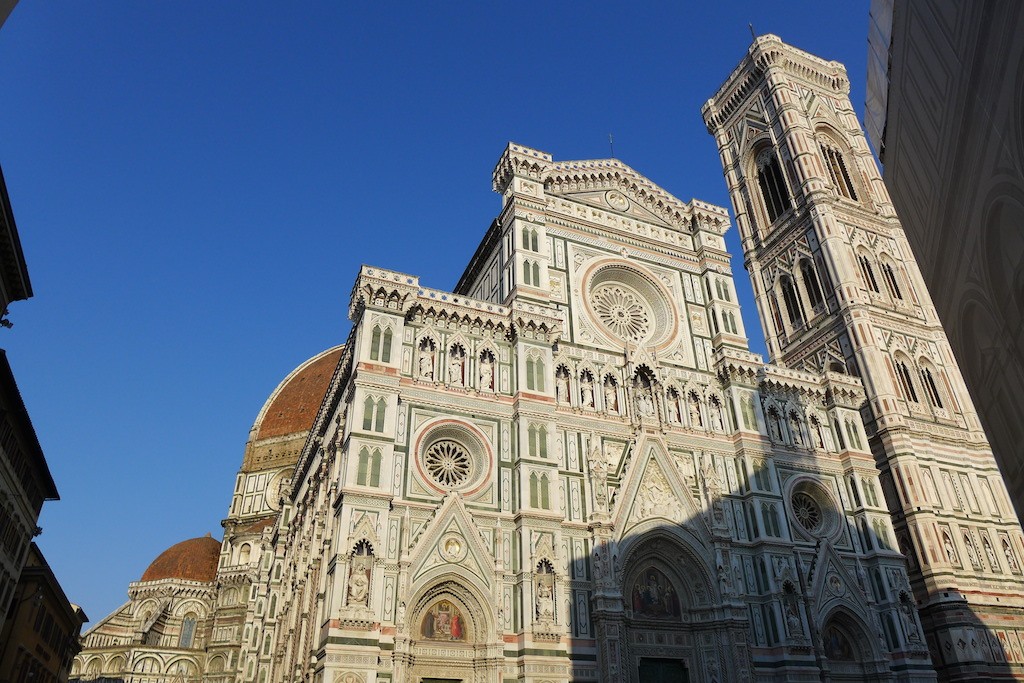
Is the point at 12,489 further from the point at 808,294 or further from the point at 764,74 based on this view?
the point at 764,74

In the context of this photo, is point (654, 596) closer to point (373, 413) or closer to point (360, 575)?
point (360, 575)

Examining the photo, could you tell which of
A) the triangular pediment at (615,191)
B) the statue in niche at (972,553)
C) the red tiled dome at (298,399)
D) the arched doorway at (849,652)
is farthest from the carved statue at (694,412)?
the red tiled dome at (298,399)

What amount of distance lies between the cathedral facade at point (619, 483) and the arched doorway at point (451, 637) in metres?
0.06

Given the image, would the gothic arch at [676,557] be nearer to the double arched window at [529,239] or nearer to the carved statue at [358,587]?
the carved statue at [358,587]

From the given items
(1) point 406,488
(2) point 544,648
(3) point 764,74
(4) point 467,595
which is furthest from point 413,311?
(3) point 764,74

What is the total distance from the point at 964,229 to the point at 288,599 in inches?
1197

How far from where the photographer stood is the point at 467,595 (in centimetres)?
2133

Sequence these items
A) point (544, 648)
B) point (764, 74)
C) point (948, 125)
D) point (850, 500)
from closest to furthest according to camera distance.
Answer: point (948, 125)
point (544, 648)
point (850, 500)
point (764, 74)

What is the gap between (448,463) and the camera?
23.5 metres

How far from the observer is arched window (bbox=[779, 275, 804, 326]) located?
4216cm

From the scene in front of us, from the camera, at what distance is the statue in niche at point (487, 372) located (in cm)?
2530

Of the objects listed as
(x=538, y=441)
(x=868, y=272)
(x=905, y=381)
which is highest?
(x=868, y=272)

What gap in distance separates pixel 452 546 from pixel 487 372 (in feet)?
21.6

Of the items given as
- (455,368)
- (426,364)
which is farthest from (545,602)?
(426,364)
